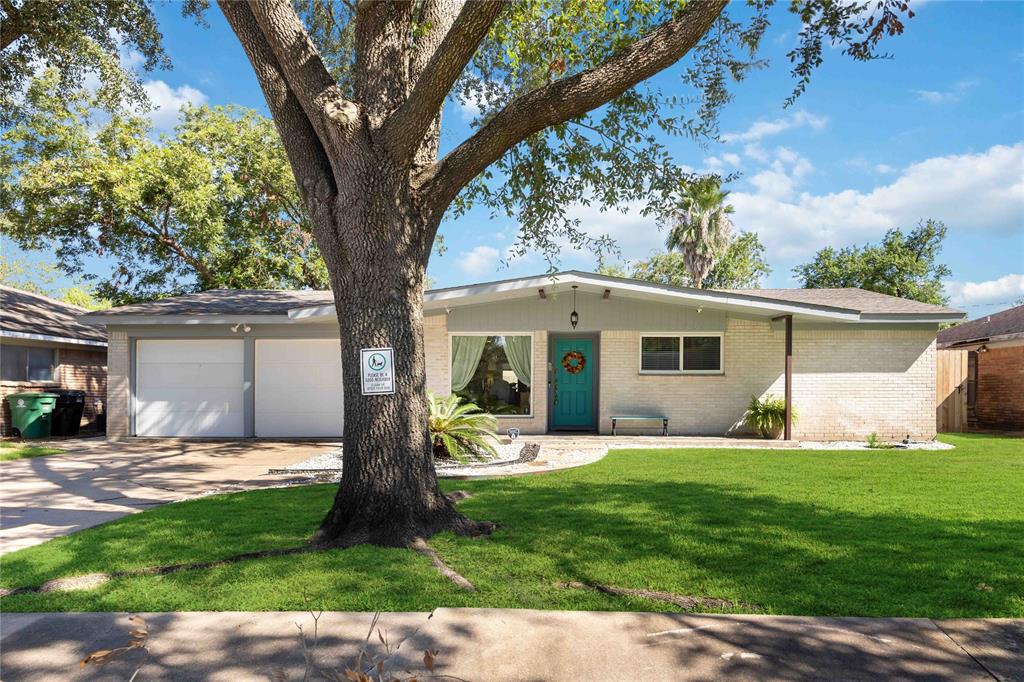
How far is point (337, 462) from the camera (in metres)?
9.83

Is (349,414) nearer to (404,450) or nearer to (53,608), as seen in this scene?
(404,450)

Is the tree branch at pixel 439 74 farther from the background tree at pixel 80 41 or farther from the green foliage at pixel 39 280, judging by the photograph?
the green foliage at pixel 39 280

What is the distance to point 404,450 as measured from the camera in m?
4.88

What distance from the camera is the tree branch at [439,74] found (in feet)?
14.1

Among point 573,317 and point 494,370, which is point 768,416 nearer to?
point 573,317

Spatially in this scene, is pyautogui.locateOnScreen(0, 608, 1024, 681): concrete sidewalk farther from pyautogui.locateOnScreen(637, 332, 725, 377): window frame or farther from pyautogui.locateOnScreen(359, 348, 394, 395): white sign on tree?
pyautogui.locateOnScreen(637, 332, 725, 377): window frame

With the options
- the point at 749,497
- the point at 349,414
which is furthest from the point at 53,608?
the point at 749,497

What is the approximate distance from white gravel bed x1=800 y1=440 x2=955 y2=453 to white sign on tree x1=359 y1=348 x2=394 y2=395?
9768mm

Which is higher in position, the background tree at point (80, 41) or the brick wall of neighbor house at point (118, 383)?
the background tree at point (80, 41)

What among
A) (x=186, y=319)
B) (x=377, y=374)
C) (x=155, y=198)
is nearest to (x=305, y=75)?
(x=377, y=374)

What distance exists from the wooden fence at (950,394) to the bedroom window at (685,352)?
7.05 metres

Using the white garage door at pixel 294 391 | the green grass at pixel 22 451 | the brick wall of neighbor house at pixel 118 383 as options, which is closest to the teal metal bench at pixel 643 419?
the white garage door at pixel 294 391

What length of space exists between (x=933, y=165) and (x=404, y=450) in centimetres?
2813

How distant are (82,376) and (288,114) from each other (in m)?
15.5
